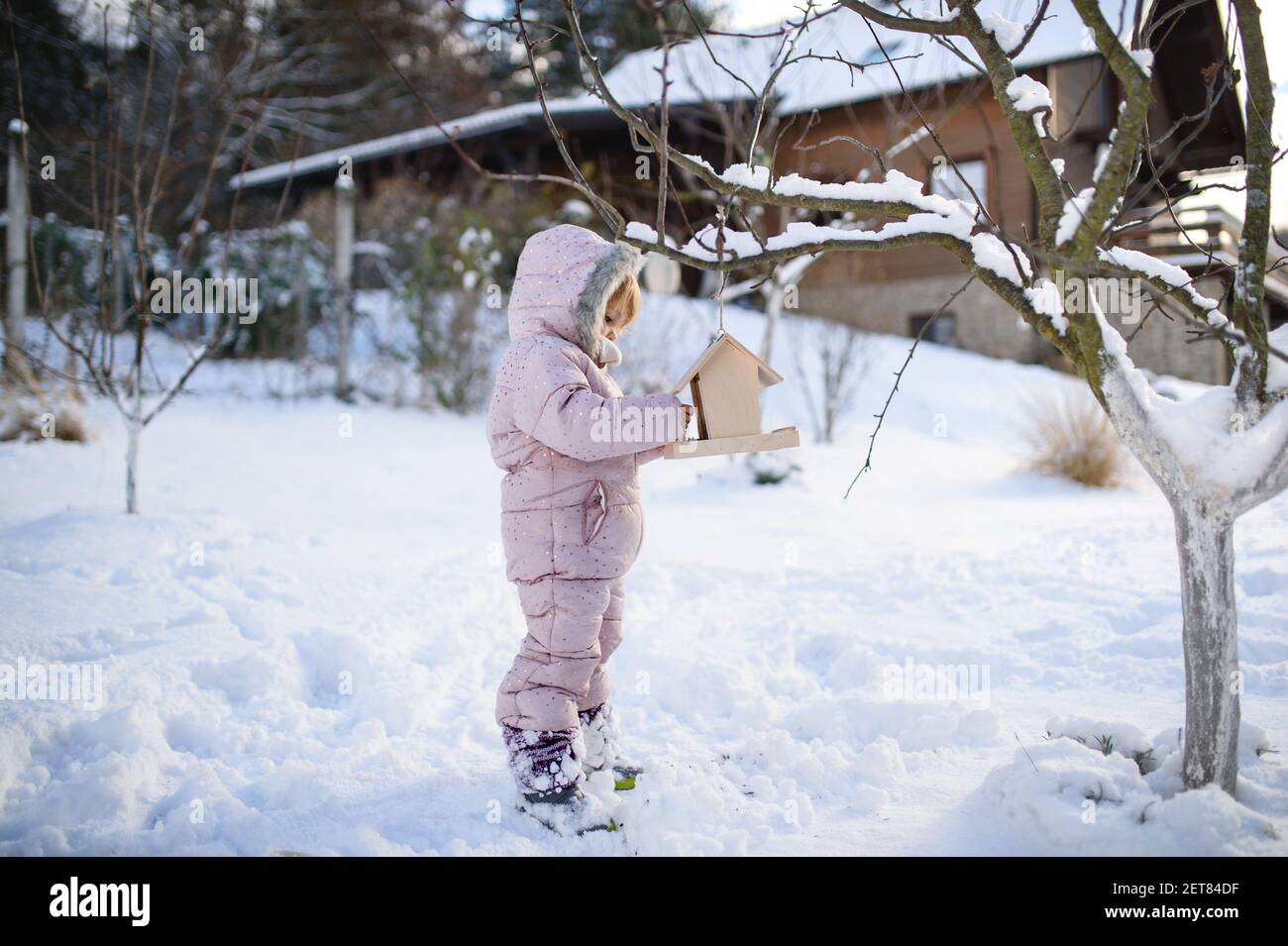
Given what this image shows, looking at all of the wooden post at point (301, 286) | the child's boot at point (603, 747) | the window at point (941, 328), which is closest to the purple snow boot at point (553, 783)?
the child's boot at point (603, 747)

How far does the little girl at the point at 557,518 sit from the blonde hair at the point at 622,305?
0.14 ft

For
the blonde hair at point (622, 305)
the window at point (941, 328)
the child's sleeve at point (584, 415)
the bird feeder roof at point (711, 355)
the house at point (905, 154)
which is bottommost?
the child's sleeve at point (584, 415)

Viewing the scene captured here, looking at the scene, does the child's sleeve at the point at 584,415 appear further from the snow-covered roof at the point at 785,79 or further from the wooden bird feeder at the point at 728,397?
the snow-covered roof at the point at 785,79

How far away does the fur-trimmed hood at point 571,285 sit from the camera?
7.80 feet

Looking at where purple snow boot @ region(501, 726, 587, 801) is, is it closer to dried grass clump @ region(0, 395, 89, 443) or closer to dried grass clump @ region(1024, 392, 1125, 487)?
dried grass clump @ region(1024, 392, 1125, 487)

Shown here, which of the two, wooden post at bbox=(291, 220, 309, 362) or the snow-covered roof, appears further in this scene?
wooden post at bbox=(291, 220, 309, 362)

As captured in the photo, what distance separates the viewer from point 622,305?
2521mm

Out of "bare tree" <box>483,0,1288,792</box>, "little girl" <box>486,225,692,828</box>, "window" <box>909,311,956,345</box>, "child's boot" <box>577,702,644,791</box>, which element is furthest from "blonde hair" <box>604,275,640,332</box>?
"window" <box>909,311,956,345</box>

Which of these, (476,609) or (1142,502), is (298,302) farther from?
(1142,502)

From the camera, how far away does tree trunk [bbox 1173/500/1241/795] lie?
2139 mm

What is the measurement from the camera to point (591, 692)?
2.62 meters

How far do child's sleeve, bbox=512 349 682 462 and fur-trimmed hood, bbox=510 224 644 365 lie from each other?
149 mm

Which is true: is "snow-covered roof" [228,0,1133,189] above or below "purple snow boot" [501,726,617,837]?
above

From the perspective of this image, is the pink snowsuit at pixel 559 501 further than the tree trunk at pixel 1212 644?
Result: Yes
